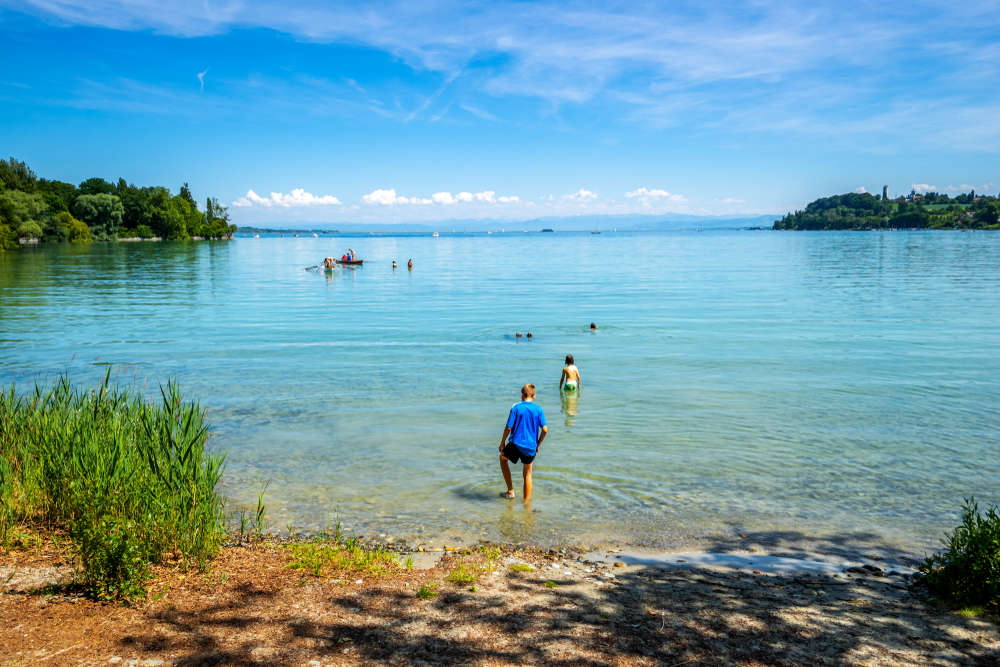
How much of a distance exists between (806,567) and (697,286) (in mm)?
46715

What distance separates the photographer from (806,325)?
103 feet

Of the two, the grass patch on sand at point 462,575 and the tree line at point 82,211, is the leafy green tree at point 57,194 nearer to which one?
the tree line at point 82,211

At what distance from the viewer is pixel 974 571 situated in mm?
6391

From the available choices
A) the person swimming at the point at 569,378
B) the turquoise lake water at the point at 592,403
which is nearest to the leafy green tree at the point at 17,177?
the turquoise lake water at the point at 592,403

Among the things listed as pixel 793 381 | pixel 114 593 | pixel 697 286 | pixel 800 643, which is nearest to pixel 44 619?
pixel 114 593

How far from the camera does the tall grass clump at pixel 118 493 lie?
6164 mm

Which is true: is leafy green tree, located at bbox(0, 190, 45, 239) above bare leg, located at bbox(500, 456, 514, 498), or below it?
above

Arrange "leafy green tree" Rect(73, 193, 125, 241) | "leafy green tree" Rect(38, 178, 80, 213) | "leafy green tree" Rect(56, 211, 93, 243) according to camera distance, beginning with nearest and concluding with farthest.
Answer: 1. "leafy green tree" Rect(56, 211, 93, 243)
2. "leafy green tree" Rect(38, 178, 80, 213)
3. "leafy green tree" Rect(73, 193, 125, 241)

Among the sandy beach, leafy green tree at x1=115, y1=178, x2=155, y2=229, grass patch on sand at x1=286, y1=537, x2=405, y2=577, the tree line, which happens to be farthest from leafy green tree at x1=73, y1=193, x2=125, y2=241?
the sandy beach

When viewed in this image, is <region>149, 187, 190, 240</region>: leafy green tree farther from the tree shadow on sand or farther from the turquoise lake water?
the tree shadow on sand

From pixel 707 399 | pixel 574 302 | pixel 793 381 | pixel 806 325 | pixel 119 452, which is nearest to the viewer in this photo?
pixel 119 452

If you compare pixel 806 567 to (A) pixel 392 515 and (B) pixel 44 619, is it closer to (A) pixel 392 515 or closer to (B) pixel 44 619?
(A) pixel 392 515

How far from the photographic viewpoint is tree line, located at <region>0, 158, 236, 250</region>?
116 meters

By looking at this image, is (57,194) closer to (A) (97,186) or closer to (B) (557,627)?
(A) (97,186)
